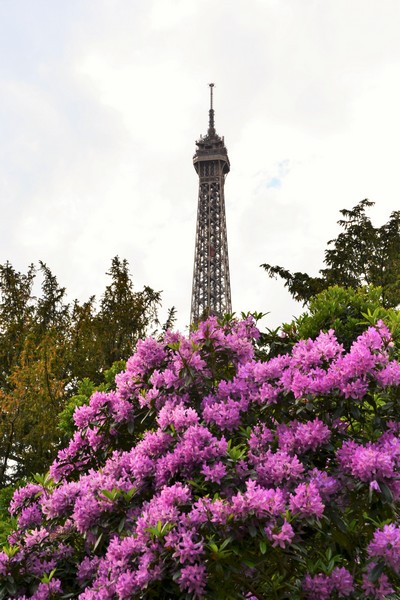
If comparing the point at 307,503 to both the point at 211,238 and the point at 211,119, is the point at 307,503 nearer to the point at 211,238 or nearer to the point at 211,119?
the point at 211,238

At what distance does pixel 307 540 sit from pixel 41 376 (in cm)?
1026

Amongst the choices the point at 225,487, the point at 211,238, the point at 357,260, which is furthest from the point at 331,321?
the point at 211,238

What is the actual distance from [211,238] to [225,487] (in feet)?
231

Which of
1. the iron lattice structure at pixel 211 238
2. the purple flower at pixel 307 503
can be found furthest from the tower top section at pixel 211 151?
the purple flower at pixel 307 503

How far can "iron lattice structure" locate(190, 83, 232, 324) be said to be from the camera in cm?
7375

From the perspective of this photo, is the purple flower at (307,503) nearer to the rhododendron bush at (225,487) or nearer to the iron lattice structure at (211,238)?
the rhododendron bush at (225,487)

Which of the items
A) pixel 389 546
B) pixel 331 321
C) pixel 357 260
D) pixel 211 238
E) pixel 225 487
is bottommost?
pixel 389 546

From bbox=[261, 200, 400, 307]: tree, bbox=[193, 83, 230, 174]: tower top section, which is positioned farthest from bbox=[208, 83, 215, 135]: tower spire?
bbox=[261, 200, 400, 307]: tree

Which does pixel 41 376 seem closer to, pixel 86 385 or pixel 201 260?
pixel 86 385

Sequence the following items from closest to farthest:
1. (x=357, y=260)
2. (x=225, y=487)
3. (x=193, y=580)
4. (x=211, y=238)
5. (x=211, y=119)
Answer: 1. (x=193, y=580)
2. (x=225, y=487)
3. (x=357, y=260)
4. (x=211, y=238)
5. (x=211, y=119)

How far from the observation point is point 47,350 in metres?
14.7

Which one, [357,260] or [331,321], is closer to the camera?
[331,321]

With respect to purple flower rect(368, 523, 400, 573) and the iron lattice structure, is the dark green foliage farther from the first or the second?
the iron lattice structure

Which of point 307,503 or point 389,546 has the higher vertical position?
point 307,503
